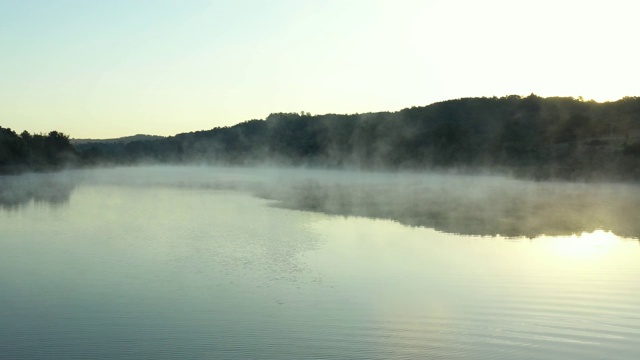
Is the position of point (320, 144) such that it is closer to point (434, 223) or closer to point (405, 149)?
point (405, 149)

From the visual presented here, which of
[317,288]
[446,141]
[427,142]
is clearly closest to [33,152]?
[427,142]

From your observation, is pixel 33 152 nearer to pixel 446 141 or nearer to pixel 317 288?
pixel 446 141

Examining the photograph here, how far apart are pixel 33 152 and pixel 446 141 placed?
4879 centimetres

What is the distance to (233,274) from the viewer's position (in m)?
12.5

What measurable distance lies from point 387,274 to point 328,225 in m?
8.68

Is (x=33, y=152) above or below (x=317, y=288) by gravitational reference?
above

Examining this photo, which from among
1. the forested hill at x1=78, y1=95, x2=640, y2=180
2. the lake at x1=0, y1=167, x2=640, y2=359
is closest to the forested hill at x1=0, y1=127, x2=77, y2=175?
the forested hill at x1=78, y1=95, x2=640, y2=180

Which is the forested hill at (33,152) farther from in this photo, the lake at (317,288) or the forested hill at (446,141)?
the lake at (317,288)

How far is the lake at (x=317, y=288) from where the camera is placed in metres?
8.25

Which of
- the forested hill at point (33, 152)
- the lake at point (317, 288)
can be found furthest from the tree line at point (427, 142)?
the lake at point (317, 288)

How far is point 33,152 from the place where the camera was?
242 ft

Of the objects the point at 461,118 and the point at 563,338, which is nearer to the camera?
the point at 563,338

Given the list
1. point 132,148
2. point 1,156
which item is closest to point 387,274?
point 1,156

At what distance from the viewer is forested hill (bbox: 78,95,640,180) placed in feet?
184
